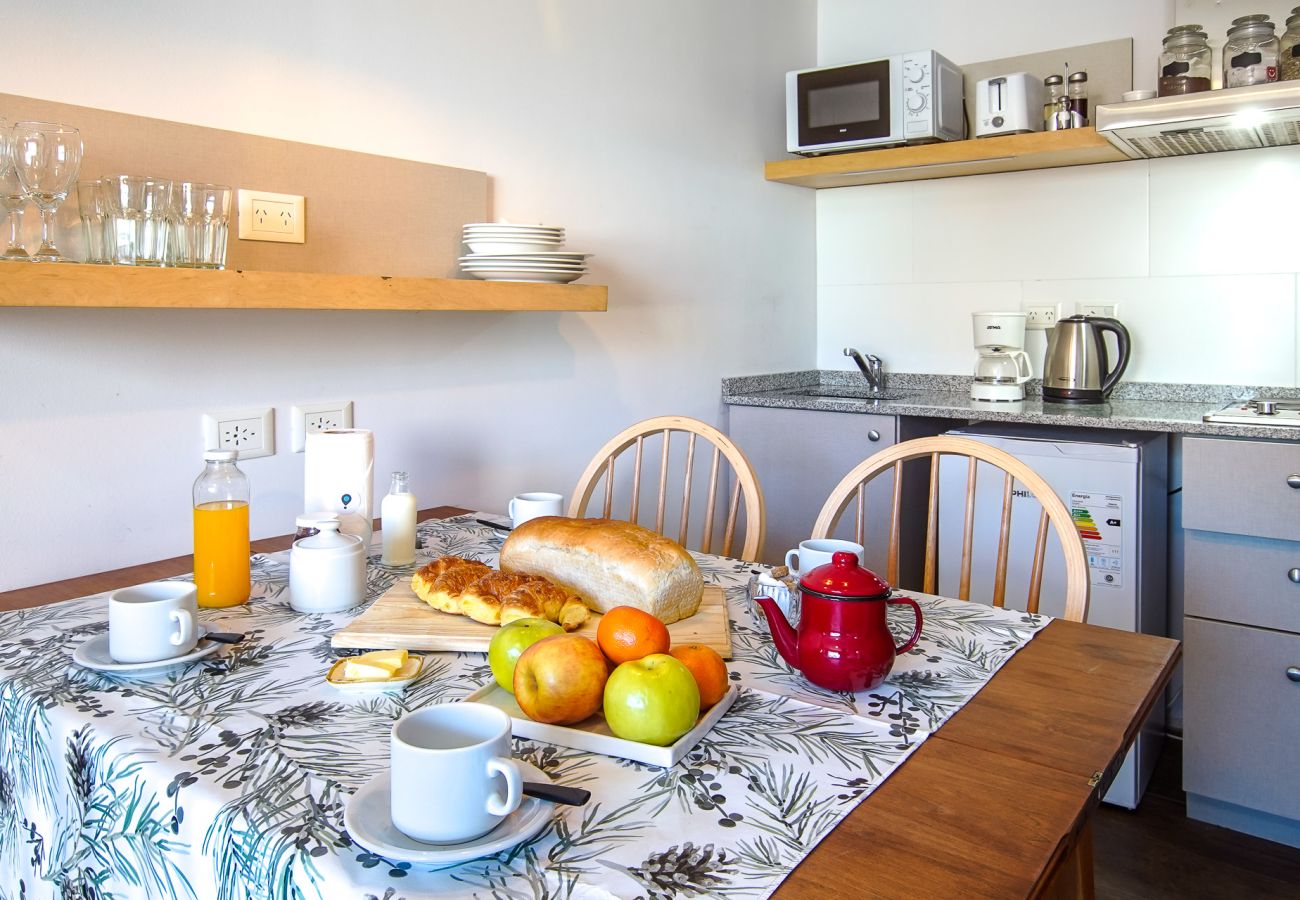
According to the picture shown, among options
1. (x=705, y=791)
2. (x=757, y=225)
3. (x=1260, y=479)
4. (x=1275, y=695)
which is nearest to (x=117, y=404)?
(x=705, y=791)

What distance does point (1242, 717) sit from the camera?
220 centimetres

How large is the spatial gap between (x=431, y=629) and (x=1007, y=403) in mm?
2058

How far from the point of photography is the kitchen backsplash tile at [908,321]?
3.12 m

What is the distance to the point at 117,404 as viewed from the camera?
5.16 feet

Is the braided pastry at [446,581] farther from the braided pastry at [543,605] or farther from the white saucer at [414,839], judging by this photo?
the white saucer at [414,839]

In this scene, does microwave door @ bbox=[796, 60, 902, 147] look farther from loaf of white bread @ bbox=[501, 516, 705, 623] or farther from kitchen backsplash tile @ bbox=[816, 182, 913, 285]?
Answer: loaf of white bread @ bbox=[501, 516, 705, 623]

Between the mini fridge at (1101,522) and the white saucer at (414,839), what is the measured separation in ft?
6.03

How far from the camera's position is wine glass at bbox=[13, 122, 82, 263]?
1306mm

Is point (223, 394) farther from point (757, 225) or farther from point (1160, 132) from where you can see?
point (1160, 132)

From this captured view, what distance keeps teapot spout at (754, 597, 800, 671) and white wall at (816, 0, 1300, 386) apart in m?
2.24

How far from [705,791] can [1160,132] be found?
2301mm

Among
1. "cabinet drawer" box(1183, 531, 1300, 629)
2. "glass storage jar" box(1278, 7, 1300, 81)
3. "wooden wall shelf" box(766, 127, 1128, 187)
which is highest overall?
"glass storage jar" box(1278, 7, 1300, 81)

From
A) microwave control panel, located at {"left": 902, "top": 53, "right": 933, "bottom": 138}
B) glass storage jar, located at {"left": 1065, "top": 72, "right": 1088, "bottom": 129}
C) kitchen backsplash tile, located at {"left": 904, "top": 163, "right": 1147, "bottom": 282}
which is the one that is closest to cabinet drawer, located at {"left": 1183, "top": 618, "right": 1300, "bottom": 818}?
kitchen backsplash tile, located at {"left": 904, "top": 163, "right": 1147, "bottom": 282}

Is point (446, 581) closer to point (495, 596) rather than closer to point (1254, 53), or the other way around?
point (495, 596)
